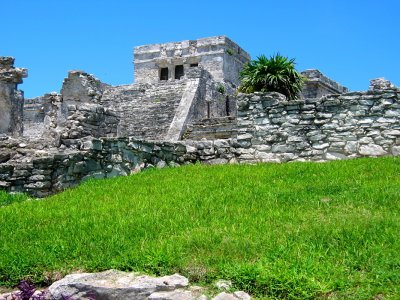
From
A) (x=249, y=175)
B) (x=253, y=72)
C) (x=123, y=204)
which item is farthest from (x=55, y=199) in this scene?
(x=253, y=72)

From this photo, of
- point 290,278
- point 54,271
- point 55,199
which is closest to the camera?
point 290,278

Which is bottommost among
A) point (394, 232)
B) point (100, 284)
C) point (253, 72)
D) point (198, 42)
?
point (100, 284)

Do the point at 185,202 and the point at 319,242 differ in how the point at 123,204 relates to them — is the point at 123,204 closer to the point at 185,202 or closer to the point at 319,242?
the point at 185,202

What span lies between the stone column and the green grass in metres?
7.19

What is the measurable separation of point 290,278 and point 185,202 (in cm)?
286

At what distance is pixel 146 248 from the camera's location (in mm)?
5406

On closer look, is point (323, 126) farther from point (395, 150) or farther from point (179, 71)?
point (179, 71)

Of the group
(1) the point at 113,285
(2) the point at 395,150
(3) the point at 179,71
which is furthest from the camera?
(3) the point at 179,71

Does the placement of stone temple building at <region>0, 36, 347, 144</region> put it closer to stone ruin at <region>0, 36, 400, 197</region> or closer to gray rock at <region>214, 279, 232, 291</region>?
stone ruin at <region>0, 36, 400, 197</region>

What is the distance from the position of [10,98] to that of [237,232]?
11330mm

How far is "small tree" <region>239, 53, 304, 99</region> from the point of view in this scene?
15773 mm

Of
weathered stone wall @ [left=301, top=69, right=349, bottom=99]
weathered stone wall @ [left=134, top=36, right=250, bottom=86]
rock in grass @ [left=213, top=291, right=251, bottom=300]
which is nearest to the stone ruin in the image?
rock in grass @ [left=213, top=291, right=251, bottom=300]

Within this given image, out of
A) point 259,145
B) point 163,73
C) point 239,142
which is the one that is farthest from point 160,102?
point 163,73

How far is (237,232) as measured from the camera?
568cm
